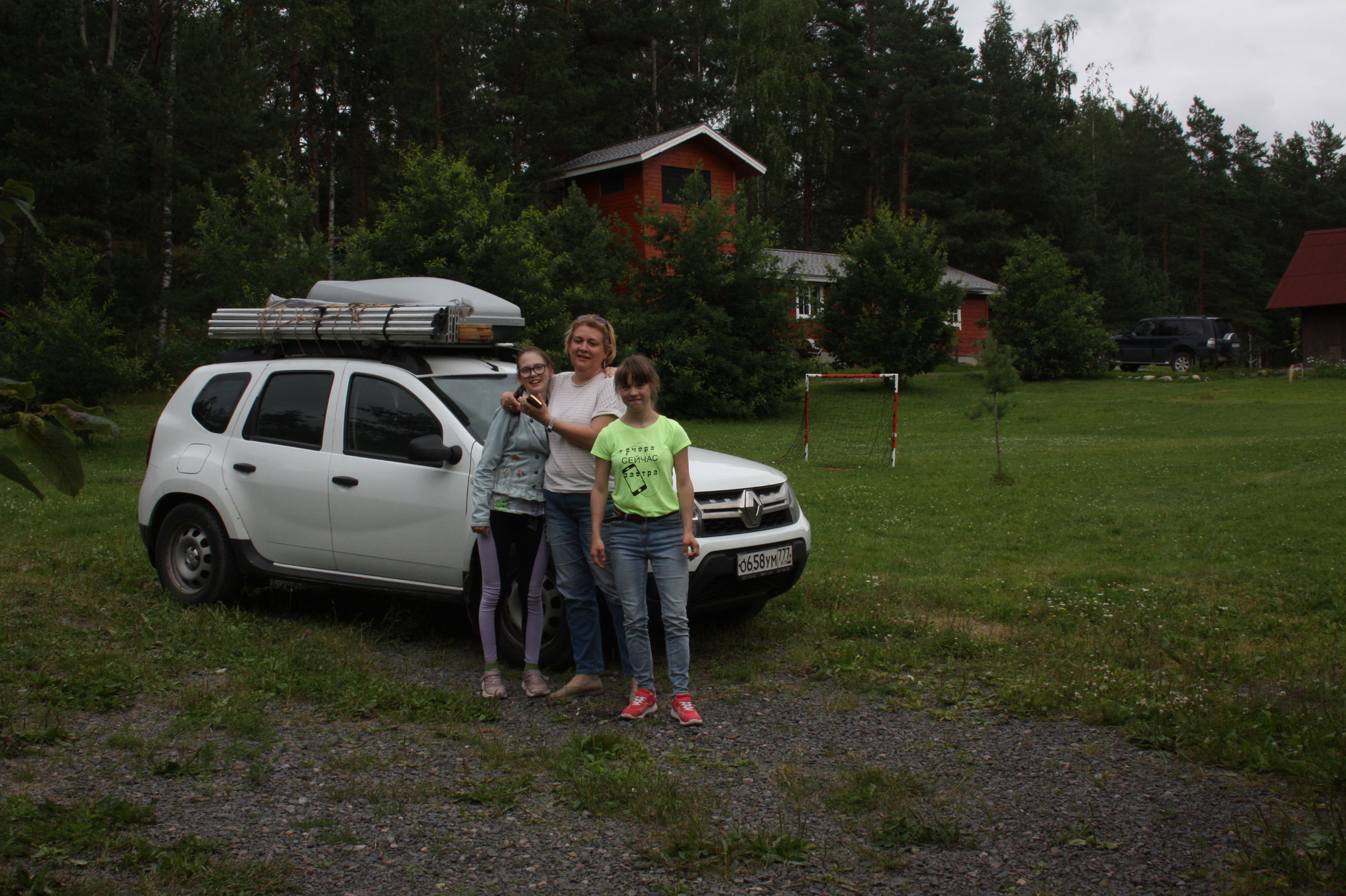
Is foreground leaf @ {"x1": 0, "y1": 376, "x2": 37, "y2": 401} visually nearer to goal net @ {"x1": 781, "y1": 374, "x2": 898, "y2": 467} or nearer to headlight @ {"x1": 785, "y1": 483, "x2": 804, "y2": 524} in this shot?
headlight @ {"x1": 785, "y1": 483, "x2": 804, "y2": 524}

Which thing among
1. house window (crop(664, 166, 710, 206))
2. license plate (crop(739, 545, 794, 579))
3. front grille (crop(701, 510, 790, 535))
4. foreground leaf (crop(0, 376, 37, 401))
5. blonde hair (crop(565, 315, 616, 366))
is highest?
house window (crop(664, 166, 710, 206))

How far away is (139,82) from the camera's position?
104 feet

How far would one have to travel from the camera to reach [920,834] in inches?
147

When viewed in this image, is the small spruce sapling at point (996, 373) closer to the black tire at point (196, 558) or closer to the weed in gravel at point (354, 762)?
the black tire at point (196, 558)

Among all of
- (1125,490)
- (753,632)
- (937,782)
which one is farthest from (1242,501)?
(937,782)

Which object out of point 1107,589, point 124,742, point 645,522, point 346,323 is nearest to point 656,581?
point 645,522

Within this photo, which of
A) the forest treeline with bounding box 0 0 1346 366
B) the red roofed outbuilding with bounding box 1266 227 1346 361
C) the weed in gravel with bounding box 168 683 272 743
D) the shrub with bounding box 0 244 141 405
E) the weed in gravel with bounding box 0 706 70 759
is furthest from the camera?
the red roofed outbuilding with bounding box 1266 227 1346 361

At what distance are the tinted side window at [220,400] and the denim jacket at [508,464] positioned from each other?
2565 mm

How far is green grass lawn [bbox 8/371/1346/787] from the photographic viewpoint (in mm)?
5219

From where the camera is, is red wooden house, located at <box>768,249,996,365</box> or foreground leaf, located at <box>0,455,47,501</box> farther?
red wooden house, located at <box>768,249,996,365</box>

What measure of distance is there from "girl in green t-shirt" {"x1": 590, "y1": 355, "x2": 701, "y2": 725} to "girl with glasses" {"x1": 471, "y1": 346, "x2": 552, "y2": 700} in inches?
18.1

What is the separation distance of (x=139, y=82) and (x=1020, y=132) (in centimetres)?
4146

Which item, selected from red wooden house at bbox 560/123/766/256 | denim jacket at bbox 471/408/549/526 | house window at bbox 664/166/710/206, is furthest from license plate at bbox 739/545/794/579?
house window at bbox 664/166/710/206

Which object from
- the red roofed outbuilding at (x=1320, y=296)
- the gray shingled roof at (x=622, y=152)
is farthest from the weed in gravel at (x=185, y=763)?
the red roofed outbuilding at (x=1320, y=296)
